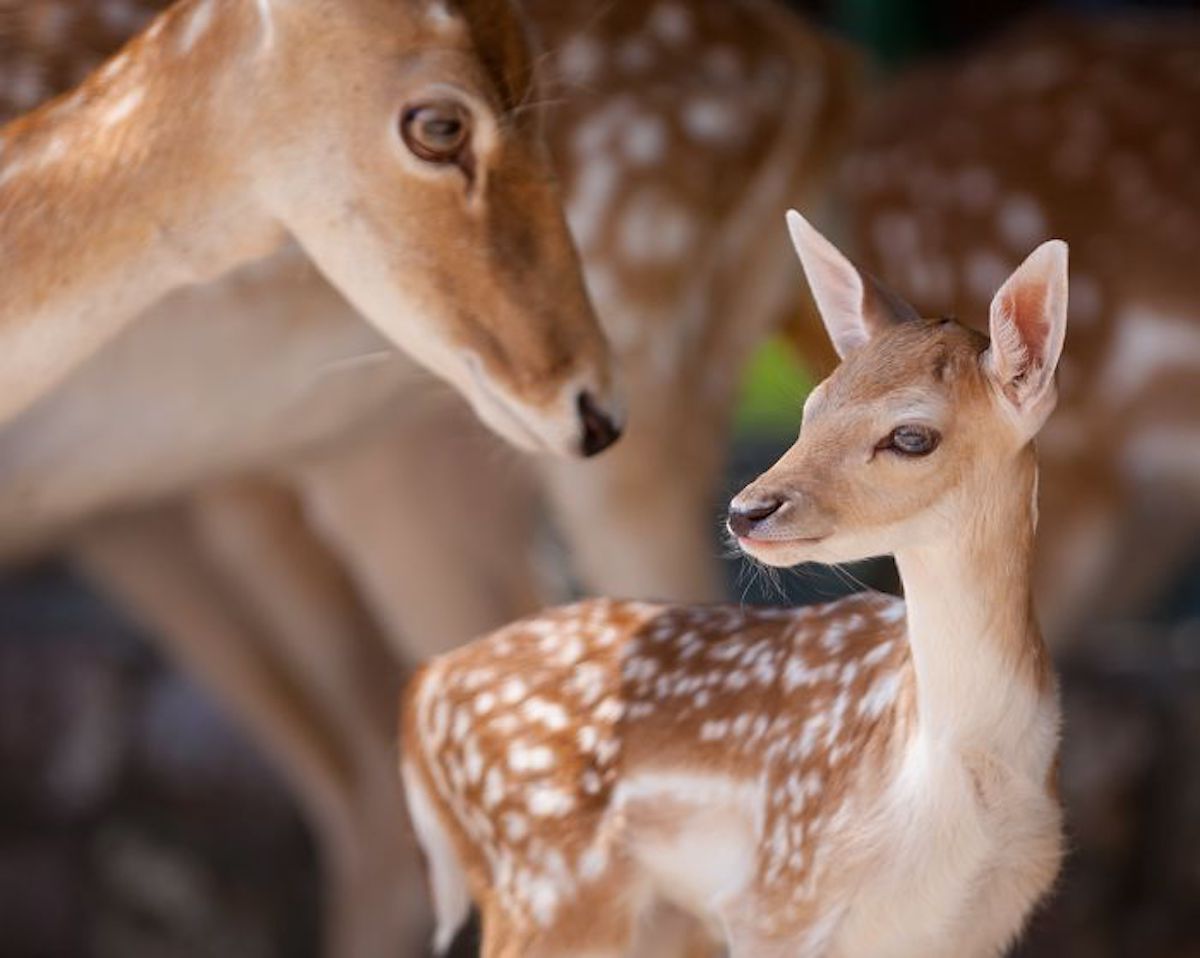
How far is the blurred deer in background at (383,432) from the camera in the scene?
9.23 feet

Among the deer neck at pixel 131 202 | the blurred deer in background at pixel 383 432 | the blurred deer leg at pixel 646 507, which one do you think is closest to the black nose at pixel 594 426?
the deer neck at pixel 131 202

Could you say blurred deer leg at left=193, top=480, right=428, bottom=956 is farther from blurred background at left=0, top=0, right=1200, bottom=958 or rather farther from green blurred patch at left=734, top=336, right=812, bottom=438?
green blurred patch at left=734, top=336, right=812, bottom=438

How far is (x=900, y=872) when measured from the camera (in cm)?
178

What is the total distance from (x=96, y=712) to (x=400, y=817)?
69cm

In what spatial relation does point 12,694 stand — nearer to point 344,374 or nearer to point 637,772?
point 344,374

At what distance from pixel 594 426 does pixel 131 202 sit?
0.38 metres

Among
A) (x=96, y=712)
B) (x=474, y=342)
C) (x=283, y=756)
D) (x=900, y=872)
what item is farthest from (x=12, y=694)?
(x=900, y=872)

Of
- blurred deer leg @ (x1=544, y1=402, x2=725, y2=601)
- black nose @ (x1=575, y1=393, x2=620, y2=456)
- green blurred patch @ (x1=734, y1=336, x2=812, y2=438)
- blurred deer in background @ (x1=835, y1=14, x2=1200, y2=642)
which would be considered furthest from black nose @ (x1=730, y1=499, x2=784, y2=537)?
green blurred patch @ (x1=734, y1=336, x2=812, y2=438)

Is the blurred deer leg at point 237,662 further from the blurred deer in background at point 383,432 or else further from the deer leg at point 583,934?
the deer leg at point 583,934

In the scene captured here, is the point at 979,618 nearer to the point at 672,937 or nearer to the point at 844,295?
the point at 844,295

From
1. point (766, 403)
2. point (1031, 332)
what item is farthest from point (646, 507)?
point (766, 403)

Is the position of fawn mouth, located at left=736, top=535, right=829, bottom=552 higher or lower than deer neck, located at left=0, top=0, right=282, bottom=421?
lower

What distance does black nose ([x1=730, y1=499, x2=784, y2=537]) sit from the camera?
164 centimetres

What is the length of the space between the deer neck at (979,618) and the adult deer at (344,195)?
1.26 ft
